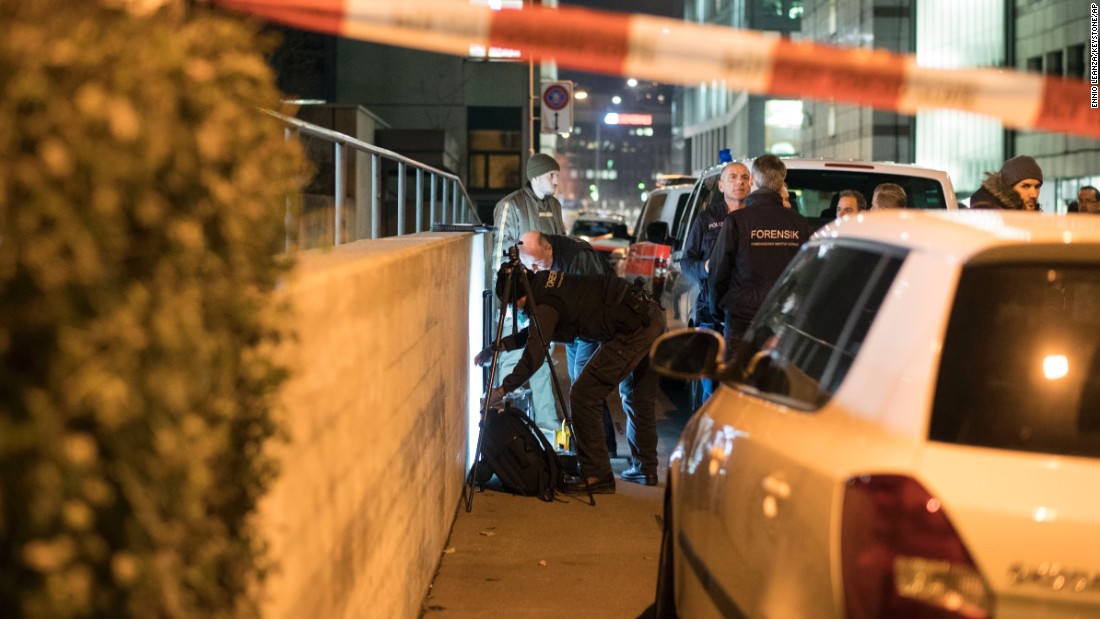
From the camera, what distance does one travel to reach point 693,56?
233 inches

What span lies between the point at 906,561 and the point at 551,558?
4573 millimetres

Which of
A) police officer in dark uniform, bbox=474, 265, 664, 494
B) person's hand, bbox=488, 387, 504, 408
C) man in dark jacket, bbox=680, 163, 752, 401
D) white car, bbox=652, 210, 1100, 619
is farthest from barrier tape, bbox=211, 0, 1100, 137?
man in dark jacket, bbox=680, 163, 752, 401

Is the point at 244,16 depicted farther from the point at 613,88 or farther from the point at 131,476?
the point at 613,88

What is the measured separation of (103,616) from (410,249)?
12.1 feet

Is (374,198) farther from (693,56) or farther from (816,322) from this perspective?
(816,322)

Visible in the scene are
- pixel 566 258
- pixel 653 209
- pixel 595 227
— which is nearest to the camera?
pixel 566 258

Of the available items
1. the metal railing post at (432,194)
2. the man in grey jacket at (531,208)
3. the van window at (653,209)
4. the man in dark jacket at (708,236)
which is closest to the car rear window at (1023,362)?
the man in dark jacket at (708,236)

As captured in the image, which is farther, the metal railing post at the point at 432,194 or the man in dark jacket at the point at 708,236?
the metal railing post at the point at 432,194

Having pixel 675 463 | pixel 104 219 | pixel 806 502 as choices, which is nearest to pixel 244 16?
pixel 104 219

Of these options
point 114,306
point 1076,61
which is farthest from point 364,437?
point 1076,61

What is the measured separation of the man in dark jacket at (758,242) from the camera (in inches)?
346

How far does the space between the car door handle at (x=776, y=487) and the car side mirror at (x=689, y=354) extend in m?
0.83

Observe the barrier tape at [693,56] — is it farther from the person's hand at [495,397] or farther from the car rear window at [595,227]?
the car rear window at [595,227]

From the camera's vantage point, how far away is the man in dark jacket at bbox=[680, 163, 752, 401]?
9789mm
